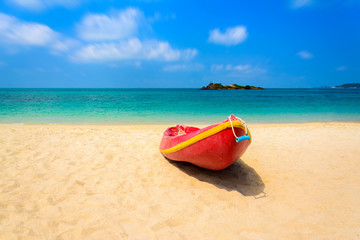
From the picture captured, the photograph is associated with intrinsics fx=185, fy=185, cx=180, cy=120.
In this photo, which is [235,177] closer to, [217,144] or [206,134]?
[217,144]

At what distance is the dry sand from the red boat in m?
0.57

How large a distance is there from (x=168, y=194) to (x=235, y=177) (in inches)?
60.1

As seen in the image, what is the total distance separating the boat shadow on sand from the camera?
3.52 meters

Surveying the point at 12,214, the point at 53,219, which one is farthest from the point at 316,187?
the point at 12,214

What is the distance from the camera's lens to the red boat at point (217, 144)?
119 inches

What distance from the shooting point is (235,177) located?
3.94 meters

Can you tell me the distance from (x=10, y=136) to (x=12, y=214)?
481 centimetres

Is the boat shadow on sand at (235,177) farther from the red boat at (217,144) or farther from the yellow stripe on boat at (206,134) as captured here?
the yellow stripe on boat at (206,134)

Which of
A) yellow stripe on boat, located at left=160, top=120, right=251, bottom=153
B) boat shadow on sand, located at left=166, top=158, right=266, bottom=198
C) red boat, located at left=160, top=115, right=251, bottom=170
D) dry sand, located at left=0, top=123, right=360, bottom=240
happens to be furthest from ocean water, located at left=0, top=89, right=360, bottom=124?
red boat, located at left=160, top=115, right=251, bottom=170

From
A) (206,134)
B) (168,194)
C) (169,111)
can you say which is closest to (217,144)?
(206,134)

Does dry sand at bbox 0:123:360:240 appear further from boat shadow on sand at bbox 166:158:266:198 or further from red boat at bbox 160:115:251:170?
red boat at bbox 160:115:251:170

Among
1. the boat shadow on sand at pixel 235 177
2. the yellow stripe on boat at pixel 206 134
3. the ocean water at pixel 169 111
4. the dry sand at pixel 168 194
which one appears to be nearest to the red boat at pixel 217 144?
the yellow stripe on boat at pixel 206 134

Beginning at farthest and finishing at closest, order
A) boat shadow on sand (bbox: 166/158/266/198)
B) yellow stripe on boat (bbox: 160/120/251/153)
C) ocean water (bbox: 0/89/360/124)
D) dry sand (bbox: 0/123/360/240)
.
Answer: ocean water (bbox: 0/89/360/124) < boat shadow on sand (bbox: 166/158/266/198) < yellow stripe on boat (bbox: 160/120/251/153) < dry sand (bbox: 0/123/360/240)

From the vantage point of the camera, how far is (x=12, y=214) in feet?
8.57
